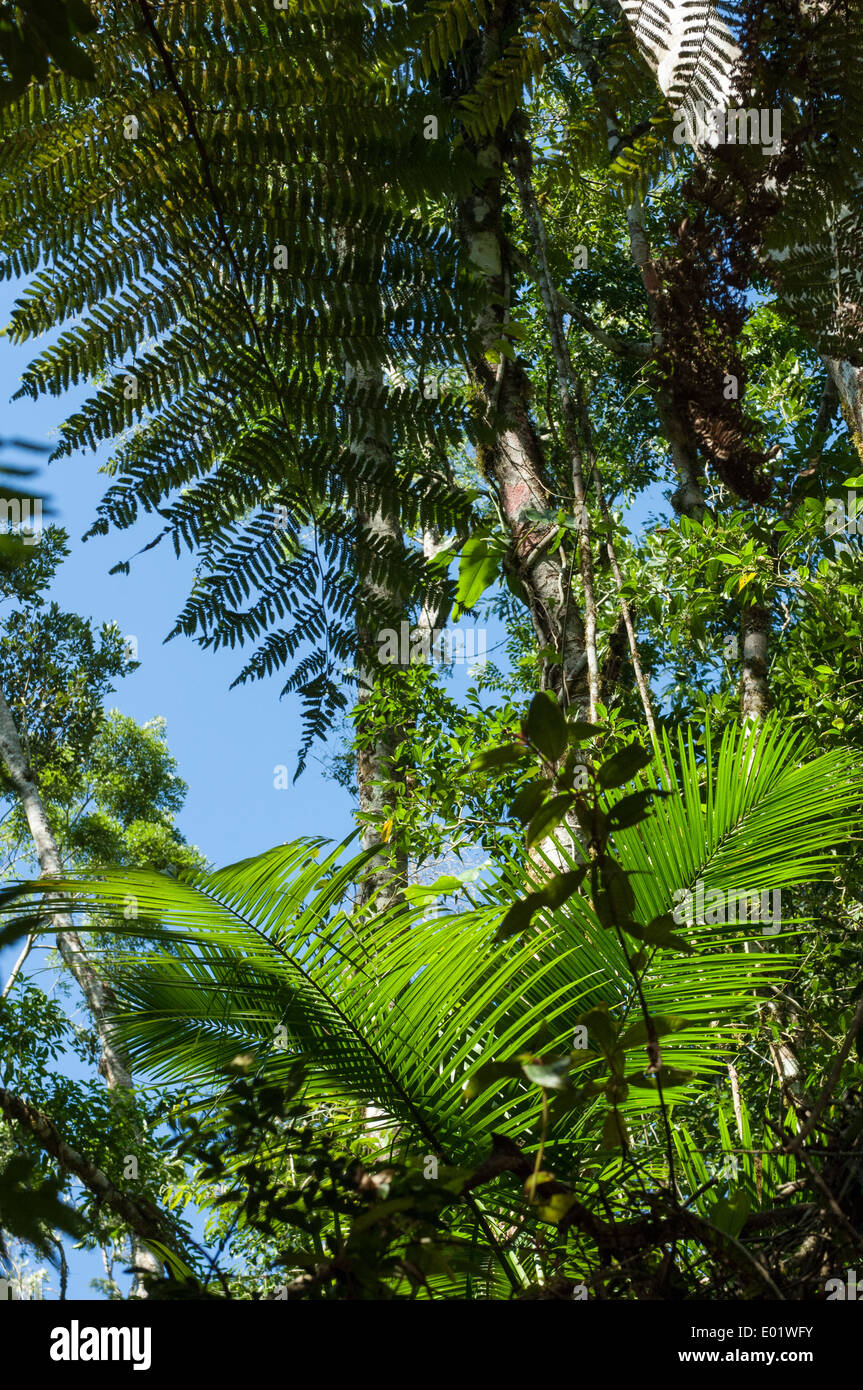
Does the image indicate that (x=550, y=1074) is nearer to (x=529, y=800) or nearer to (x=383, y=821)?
(x=529, y=800)

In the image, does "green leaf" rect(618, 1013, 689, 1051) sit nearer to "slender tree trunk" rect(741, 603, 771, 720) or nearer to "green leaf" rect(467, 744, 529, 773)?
"green leaf" rect(467, 744, 529, 773)

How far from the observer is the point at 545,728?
1005mm

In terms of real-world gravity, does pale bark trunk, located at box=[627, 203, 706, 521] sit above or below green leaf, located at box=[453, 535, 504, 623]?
above

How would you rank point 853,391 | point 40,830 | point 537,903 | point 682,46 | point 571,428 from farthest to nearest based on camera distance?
point 40,830
point 853,391
point 571,428
point 682,46
point 537,903

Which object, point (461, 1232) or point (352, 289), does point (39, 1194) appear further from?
point (352, 289)

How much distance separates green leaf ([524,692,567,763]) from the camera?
100cm

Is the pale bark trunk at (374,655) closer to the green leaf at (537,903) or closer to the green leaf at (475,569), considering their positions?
the green leaf at (475,569)

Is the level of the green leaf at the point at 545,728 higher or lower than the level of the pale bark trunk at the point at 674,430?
lower

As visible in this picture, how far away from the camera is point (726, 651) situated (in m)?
4.04

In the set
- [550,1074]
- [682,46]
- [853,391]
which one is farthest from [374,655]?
[853,391]

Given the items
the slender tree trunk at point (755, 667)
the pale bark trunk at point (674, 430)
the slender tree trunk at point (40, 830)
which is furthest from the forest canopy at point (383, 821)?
the slender tree trunk at point (40, 830)

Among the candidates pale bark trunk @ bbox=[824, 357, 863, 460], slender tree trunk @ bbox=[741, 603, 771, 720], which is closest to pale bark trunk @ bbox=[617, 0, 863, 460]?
pale bark trunk @ bbox=[824, 357, 863, 460]

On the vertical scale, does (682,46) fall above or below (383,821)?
above

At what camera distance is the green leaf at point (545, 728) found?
100cm
